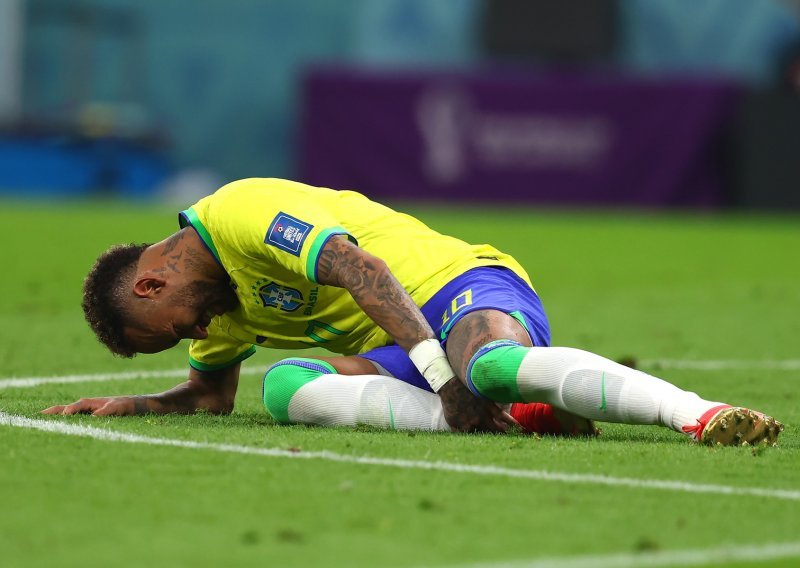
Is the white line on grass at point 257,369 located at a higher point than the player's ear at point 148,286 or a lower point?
lower

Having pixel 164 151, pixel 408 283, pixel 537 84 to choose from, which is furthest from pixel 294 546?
pixel 164 151

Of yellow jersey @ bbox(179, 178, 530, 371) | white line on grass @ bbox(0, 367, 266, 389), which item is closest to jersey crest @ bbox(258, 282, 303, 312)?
yellow jersey @ bbox(179, 178, 530, 371)

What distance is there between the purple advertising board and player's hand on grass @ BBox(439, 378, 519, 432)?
1618cm

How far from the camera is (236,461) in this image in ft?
14.0

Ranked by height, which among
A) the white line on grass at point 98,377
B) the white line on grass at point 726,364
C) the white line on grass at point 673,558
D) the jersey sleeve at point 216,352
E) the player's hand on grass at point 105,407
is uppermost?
the white line on grass at point 673,558

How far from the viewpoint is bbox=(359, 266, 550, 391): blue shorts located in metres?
5.05

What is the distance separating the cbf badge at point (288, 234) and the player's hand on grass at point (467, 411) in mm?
629

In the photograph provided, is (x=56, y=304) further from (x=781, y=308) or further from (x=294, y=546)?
(x=294, y=546)

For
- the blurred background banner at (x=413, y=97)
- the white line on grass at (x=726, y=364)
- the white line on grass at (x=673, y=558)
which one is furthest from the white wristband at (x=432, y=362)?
the blurred background banner at (x=413, y=97)

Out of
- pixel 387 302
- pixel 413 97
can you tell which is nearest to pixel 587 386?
pixel 387 302

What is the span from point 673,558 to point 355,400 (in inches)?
72.3

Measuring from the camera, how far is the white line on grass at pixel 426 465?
3975 mm

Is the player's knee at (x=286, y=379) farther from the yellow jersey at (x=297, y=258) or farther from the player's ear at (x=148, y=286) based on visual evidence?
the player's ear at (x=148, y=286)

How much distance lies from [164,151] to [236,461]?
818 inches
